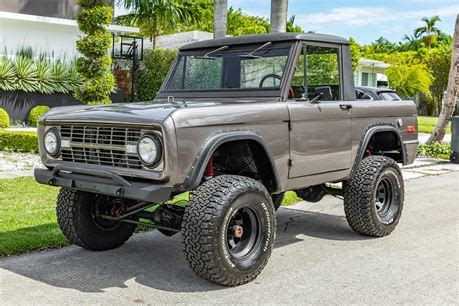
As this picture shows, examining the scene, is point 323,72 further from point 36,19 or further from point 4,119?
point 36,19

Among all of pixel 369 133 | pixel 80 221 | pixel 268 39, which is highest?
pixel 268 39

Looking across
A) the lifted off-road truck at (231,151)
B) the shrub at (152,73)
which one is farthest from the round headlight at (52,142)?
the shrub at (152,73)

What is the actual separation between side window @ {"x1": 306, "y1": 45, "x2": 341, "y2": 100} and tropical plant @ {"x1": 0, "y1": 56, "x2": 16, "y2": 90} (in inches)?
584

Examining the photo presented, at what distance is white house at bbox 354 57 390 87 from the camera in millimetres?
38009

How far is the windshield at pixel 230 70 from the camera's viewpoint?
18.8 ft

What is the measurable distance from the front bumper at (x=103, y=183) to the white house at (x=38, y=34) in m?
15.4

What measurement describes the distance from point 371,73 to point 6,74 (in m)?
26.6

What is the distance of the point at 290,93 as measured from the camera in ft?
18.5

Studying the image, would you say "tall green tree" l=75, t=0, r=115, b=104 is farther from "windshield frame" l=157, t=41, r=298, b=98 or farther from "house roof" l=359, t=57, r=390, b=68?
"house roof" l=359, t=57, r=390, b=68

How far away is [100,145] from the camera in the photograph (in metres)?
4.80

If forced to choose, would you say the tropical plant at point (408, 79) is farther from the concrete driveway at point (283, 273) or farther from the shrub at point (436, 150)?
the concrete driveway at point (283, 273)

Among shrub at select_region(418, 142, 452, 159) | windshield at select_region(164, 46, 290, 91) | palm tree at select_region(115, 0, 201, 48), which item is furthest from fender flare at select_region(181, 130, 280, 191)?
palm tree at select_region(115, 0, 201, 48)

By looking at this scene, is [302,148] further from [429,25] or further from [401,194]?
[429,25]

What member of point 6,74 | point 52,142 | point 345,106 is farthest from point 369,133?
point 6,74
